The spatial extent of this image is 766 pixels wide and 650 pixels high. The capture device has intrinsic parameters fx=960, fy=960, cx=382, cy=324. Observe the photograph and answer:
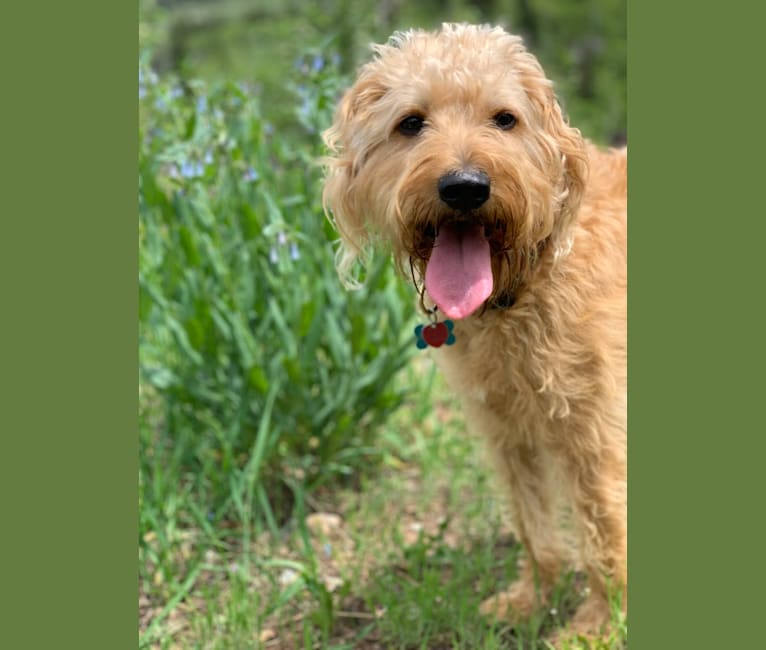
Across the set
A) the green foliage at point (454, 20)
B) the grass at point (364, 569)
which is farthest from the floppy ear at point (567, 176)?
the green foliage at point (454, 20)

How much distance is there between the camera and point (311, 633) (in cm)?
360

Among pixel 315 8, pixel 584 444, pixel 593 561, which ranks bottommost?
pixel 593 561

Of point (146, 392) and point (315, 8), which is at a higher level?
point (315, 8)

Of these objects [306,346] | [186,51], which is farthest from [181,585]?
[186,51]

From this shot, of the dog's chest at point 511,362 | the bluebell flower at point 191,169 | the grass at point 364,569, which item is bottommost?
the grass at point 364,569

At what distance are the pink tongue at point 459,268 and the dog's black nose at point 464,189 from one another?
147 mm

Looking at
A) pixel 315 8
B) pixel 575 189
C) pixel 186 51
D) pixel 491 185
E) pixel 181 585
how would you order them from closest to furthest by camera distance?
1. pixel 491 185
2. pixel 575 189
3. pixel 181 585
4. pixel 315 8
5. pixel 186 51

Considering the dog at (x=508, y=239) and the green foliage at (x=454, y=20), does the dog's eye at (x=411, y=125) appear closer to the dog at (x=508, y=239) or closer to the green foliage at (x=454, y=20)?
the dog at (x=508, y=239)

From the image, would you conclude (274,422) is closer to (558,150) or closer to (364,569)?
(364,569)

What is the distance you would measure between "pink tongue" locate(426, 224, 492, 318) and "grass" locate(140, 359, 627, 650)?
1.21 metres

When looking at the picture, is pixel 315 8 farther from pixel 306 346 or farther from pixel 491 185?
pixel 491 185

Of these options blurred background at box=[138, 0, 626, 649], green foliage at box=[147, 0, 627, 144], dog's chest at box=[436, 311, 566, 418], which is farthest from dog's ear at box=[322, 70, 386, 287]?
green foliage at box=[147, 0, 627, 144]

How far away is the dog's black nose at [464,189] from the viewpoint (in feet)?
9.05

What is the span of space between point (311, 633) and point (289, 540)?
0.67 m
